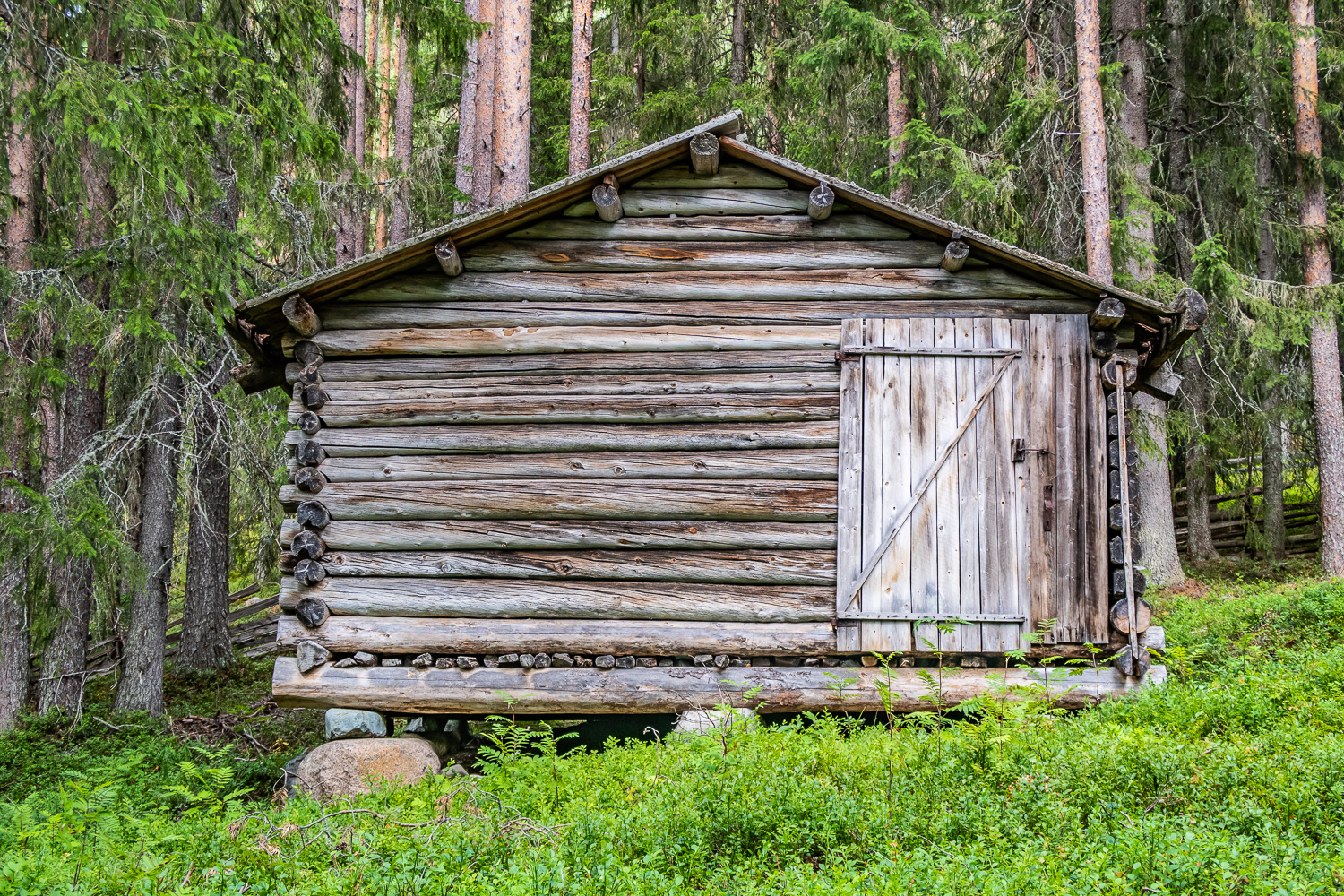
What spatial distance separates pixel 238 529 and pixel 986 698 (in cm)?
1009

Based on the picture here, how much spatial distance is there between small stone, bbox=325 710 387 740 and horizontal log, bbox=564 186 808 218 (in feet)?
14.7

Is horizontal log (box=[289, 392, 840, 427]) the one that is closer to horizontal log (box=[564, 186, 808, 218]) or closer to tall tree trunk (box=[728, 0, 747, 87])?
horizontal log (box=[564, 186, 808, 218])

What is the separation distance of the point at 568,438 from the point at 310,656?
262cm

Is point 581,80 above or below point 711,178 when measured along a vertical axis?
above

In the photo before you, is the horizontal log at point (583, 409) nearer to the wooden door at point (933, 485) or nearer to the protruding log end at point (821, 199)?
the wooden door at point (933, 485)

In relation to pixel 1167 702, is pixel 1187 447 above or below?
above

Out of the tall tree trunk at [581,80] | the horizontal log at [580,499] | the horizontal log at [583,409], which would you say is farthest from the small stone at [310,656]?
the tall tree trunk at [581,80]

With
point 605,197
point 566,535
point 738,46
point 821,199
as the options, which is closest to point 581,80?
point 738,46

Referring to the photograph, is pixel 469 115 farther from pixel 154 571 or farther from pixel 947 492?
pixel 947 492

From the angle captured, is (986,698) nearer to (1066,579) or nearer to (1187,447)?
(1066,579)

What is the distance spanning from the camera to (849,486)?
7016 mm

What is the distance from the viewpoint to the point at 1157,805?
13.7 feet

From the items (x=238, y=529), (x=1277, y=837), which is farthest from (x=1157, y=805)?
(x=238, y=529)

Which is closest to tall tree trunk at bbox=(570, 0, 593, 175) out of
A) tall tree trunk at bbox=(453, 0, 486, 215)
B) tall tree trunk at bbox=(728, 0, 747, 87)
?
tall tree trunk at bbox=(453, 0, 486, 215)
